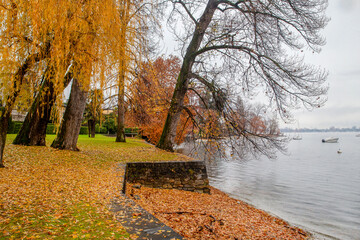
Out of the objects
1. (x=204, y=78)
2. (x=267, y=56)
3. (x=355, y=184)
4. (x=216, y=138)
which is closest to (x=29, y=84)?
(x=216, y=138)

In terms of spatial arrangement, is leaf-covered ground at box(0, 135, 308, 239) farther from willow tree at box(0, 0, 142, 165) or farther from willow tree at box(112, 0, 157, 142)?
willow tree at box(112, 0, 157, 142)

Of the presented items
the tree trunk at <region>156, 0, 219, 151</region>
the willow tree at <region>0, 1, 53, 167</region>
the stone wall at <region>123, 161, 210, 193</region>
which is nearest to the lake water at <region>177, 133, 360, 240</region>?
the stone wall at <region>123, 161, 210, 193</region>

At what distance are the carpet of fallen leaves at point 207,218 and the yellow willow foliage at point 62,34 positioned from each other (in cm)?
338

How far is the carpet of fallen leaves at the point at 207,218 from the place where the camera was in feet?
16.4

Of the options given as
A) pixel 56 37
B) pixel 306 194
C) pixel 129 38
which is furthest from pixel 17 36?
pixel 306 194

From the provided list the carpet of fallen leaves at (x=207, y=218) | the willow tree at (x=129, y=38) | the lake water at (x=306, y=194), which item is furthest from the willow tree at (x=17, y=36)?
the lake water at (x=306, y=194)

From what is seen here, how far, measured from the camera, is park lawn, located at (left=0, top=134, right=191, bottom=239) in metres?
2.99

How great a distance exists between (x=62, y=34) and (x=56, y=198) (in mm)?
2980

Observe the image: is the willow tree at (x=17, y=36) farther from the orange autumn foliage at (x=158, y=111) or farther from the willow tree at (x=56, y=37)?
the orange autumn foliage at (x=158, y=111)

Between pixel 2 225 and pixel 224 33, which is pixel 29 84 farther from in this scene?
pixel 224 33

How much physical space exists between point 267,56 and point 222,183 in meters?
6.97

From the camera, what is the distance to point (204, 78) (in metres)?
11.7

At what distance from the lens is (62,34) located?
445 cm

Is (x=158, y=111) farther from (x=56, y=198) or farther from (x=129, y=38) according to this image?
(x=56, y=198)
